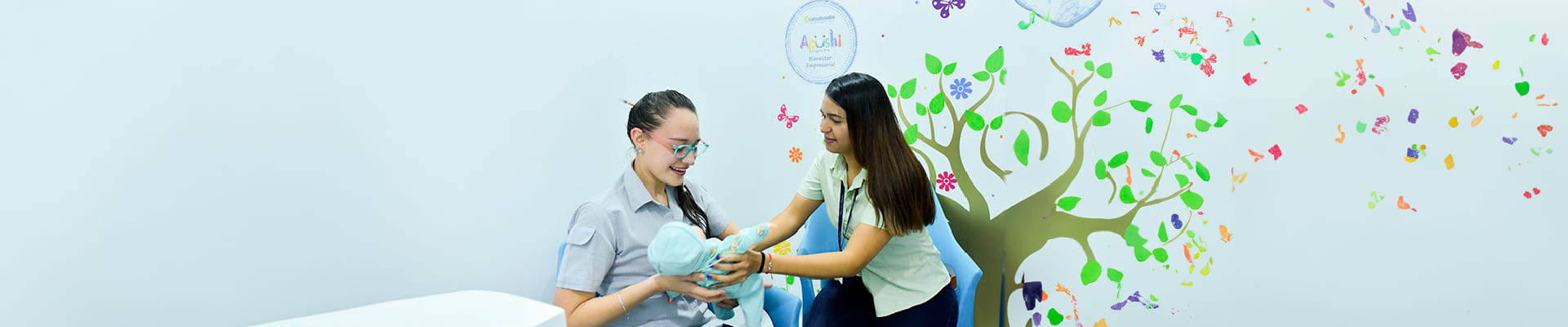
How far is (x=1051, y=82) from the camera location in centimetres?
257

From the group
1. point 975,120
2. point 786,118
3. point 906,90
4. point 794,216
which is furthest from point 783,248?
point 975,120

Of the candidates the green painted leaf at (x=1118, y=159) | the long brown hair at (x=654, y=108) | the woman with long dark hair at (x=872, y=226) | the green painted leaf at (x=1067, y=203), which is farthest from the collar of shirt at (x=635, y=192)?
the green painted leaf at (x=1118, y=159)

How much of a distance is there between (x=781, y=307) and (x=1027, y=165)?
930mm

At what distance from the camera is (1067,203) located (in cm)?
261

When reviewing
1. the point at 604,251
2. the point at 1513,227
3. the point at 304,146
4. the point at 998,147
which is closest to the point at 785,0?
the point at 998,147

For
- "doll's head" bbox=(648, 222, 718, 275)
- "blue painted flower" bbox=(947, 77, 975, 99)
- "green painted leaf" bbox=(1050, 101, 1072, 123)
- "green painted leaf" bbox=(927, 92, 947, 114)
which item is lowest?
"doll's head" bbox=(648, 222, 718, 275)

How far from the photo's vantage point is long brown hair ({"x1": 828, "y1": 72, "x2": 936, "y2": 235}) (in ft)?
7.06

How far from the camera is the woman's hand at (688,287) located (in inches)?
79.3

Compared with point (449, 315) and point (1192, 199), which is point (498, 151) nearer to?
point (449, 315)

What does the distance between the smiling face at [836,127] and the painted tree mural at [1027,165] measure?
65 centimetres

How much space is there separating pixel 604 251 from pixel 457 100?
75 cm

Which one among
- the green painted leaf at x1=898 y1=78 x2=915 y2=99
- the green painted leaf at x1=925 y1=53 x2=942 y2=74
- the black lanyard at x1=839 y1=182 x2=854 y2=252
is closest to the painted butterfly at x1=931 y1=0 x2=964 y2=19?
the green painted leaf at x1=925 y1=53 x2=942 y2=74

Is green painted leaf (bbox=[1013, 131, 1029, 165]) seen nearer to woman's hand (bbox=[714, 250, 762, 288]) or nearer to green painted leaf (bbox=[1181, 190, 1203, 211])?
green painted leaf (bbox=[1181, 190, 1203, 211])

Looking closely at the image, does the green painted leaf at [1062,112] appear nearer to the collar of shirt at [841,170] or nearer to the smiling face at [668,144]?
the collar of shirt at [841,170]
